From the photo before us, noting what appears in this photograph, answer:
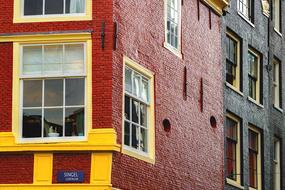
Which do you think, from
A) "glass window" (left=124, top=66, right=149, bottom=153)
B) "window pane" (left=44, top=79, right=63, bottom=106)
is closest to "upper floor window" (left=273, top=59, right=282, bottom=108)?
"glass window" (left=124, top=66, right=149, bottom=153)

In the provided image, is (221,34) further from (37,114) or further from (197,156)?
(37,114)

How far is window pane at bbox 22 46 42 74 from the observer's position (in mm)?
22828

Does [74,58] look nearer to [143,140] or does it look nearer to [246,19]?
[143,140]

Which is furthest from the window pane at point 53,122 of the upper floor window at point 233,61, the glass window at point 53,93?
the upper floor window at point 233,61

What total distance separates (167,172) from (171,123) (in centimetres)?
135

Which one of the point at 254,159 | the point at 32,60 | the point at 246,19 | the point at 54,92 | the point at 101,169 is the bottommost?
the point at 101,169

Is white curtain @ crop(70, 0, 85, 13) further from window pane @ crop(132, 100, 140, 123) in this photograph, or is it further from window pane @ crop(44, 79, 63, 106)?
window pane @ crop(132, 100, 140, 123)

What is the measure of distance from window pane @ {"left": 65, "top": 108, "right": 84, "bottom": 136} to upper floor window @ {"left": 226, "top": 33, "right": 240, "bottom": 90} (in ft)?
33.0

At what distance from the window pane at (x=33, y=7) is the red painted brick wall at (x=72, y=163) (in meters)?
3.50

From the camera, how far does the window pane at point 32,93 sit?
22750 millimetres

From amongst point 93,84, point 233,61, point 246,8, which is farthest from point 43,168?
point 246,8

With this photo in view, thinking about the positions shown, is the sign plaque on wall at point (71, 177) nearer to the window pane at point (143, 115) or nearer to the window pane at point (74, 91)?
the window pane at point (74, 91)

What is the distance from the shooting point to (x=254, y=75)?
112ft

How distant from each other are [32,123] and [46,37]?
2020 mm
